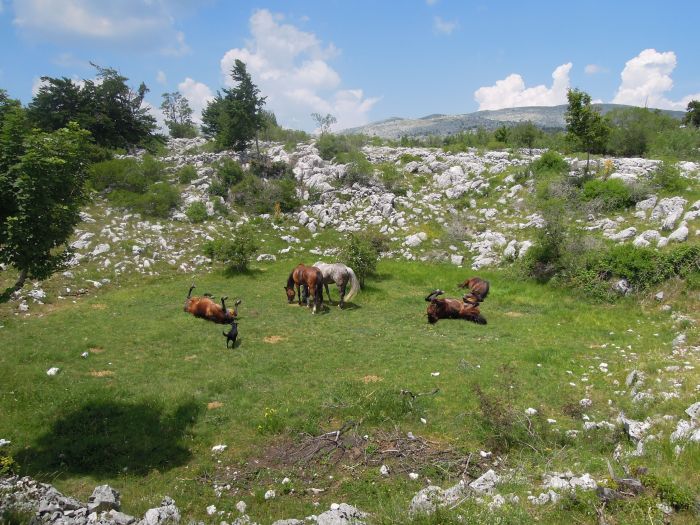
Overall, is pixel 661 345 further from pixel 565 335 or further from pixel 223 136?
pixel 223 136

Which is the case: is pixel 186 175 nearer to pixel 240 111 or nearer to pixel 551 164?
pixel 240 111

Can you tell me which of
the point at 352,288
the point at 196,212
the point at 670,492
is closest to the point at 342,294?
the point at 352,288

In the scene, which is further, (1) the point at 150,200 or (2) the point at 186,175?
(2) the point at 186,175

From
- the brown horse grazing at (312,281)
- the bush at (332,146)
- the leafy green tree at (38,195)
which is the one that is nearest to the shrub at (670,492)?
the leafy green tree at (38,195)

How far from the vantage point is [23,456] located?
838 centimetres

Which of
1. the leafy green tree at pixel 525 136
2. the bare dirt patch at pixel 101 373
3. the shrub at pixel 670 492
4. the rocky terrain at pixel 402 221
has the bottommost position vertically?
the bare dirt patch at pixel 101 373

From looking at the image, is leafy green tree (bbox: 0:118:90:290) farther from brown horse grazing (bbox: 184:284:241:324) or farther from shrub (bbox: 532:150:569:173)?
shrub (bbox: 532:150:569:173)

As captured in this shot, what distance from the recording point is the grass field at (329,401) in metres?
7.11

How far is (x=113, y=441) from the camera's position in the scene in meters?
8.83

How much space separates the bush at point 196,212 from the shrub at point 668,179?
1126 inches

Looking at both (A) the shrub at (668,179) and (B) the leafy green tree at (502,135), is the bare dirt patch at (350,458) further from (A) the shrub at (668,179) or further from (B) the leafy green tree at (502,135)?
(B) the leafy green tree at (502,135)

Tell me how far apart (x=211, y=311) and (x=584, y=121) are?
79.4 ft

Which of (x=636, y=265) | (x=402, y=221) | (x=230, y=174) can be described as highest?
(x=230, y=174)

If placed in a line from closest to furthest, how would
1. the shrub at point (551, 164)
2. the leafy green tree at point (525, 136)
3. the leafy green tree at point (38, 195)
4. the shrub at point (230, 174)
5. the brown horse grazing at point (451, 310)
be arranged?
1. the leafy green tree at point (38, 195)
2. the brown horse grazing at point (451, 310)
3. the shrub at point (551, 164)
4. the shrub at point (230, 174)
5. the leafy green tree at point (525, 136)
